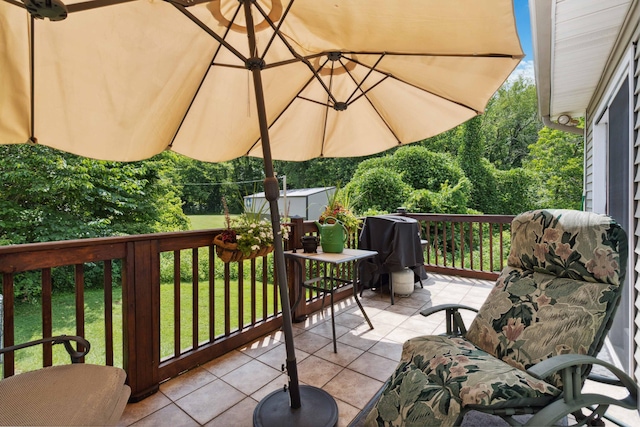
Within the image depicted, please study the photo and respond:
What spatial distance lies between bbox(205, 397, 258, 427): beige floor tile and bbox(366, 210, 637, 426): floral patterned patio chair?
782 mm

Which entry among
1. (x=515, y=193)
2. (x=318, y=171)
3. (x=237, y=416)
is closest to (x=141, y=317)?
(x=237, y=416)

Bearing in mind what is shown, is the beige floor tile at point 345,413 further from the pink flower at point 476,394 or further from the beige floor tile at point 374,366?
the pink flower at point 476,394

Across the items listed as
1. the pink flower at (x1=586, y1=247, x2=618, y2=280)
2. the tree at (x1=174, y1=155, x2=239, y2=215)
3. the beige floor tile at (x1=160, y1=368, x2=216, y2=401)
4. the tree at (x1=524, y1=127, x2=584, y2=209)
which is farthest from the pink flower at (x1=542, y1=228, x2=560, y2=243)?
the tree at (x1=174, y1=155, x2=239, y2=215)

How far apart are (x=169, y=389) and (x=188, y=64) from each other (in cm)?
226

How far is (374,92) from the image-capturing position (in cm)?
276

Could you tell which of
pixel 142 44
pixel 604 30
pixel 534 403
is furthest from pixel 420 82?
pixel 534 403

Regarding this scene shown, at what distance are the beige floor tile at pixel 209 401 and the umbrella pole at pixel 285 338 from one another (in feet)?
0.82

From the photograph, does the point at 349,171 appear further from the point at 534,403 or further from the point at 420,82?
the point at 534,403

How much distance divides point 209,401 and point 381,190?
22.2ft

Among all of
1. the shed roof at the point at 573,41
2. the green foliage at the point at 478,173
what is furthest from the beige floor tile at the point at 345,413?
the green foliage at the point at 478,173

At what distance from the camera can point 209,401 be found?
2084mm

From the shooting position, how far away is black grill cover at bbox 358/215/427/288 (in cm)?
410

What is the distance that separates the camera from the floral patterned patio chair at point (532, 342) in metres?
1.32

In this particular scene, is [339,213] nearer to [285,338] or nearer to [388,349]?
[388,349]
